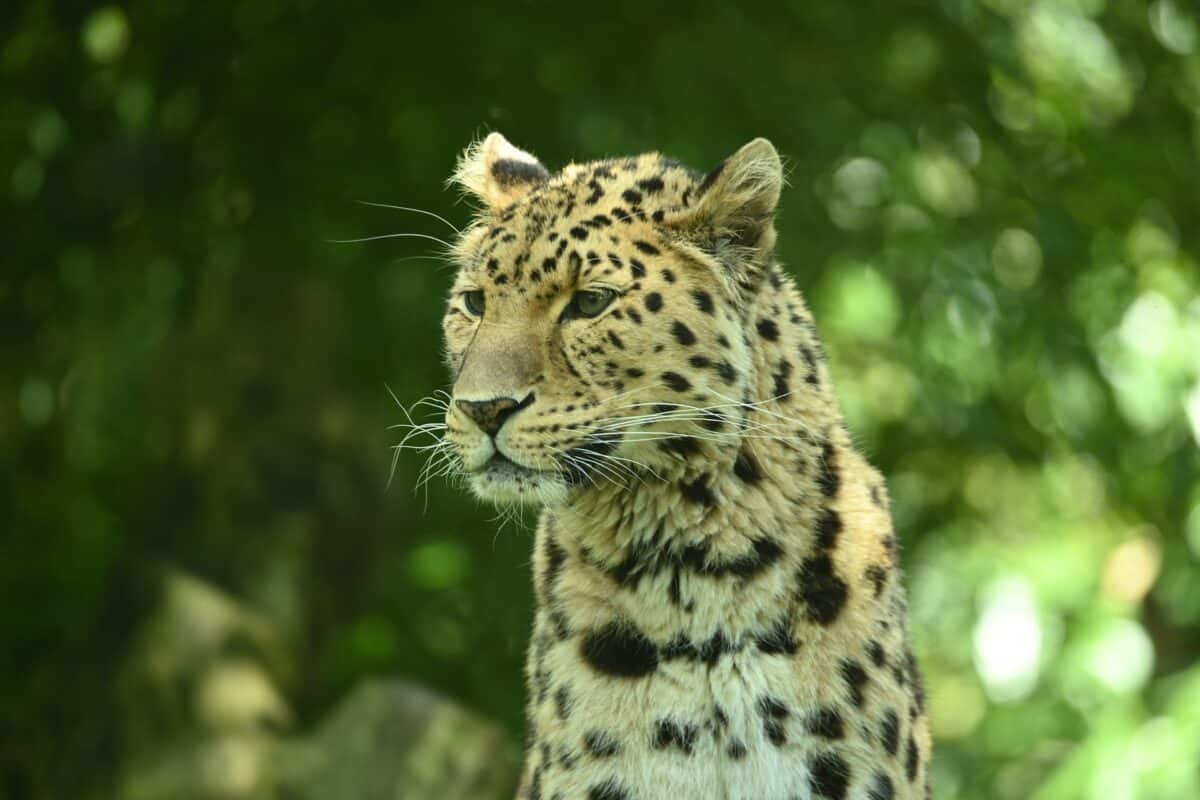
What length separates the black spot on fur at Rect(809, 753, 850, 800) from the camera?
14.1 ft

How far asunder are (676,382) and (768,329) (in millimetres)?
370

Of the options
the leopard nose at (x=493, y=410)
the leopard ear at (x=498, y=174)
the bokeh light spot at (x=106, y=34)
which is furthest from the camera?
the bokeh light spot at (x=106, y=34)

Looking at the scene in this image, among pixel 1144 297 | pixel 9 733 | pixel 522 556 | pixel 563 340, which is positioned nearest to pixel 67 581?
pixel 9 733

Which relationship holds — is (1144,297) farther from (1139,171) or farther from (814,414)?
(814,414)

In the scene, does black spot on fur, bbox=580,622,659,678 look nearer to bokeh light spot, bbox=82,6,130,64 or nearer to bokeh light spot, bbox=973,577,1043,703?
bokeh light spot, bbox=973,577,1043,703

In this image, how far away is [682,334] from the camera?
4.33 m

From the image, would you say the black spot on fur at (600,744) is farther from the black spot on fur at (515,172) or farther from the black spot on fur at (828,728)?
the black spot on fur at (515,172)

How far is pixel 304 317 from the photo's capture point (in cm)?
1033

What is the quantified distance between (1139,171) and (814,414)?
16.5ft

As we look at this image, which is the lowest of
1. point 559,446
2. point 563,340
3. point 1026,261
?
point 559,446

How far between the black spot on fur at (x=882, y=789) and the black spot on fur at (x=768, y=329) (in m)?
1.14

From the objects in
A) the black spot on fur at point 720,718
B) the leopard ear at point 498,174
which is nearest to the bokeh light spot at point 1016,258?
the leopard ear at point 498,174

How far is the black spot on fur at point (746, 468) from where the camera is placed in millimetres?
4461

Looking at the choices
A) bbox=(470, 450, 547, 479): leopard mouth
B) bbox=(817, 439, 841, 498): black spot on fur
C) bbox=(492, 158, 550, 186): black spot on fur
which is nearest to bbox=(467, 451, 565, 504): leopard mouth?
bbox=(470, 450, 547, 479): leopard mouth
